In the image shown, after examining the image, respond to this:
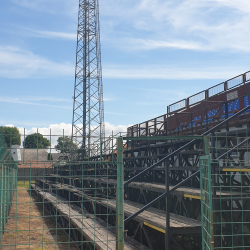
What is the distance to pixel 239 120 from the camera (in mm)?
10477

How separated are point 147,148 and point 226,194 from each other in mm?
7496

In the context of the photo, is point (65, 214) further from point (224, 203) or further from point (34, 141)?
point (34, 141)

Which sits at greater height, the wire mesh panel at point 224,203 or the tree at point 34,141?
the tree at point 34,141

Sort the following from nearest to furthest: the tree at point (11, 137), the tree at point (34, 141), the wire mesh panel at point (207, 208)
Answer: the wire mesh panel at point (207, 208)
the tree at point (11, 137)
the tree at point (34, 141)

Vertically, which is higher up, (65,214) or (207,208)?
(207,208)

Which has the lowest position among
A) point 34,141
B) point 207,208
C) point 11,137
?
point 207,208

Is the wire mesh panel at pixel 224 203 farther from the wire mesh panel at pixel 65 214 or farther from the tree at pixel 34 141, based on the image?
the tree at pixel 34 141

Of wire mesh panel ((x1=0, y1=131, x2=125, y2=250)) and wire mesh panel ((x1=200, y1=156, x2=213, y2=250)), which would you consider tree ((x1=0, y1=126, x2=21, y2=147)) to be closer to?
wire mesh panel ((x1=0, y1=131, x2=125, y2=250))

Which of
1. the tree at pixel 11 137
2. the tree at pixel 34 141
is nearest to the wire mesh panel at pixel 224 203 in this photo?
the tree at pixel 34 141

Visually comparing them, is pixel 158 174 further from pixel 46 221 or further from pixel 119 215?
pixel 119 215

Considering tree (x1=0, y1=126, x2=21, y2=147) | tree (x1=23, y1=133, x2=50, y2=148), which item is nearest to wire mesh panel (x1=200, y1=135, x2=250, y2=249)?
tree (x1=23, y1=133, x2=50, y2=148)

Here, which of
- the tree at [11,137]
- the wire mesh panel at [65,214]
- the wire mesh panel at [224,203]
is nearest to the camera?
the wire mesh panel at [224,203]

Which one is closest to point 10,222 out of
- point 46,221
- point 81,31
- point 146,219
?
point 46,221

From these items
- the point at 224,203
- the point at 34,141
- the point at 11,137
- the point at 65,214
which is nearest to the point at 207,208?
the point at 224,203
